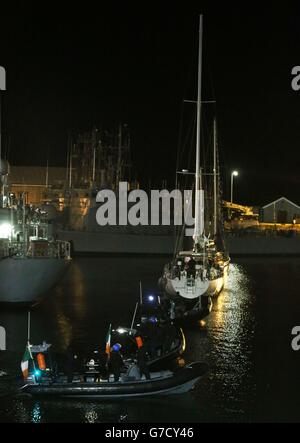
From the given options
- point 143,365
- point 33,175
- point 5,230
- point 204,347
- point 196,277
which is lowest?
point 204,347

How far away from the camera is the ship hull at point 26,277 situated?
2898 centimetres

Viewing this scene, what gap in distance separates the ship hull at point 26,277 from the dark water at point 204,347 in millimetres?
844

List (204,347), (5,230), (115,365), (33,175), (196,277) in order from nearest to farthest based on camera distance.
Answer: (115,365), (204,347), (5,230), (196,277), (33,175)

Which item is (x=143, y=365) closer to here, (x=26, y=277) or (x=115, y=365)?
(x=115, y=365)

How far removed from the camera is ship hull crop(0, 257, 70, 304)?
28984mm

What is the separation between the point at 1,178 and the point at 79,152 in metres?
48.5

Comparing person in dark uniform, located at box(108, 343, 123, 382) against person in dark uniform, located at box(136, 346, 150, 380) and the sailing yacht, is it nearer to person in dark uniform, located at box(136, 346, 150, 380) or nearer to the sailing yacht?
person in dark uniform, located at box(136, 346, 150, 380)

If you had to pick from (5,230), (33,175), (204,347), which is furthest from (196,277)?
(33,175)

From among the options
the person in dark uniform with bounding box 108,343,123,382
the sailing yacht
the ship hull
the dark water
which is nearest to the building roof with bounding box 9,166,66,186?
the dark water

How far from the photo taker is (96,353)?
17.4 metres

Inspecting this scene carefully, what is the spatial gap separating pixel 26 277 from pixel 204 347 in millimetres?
8932

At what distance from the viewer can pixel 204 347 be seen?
2458cm
